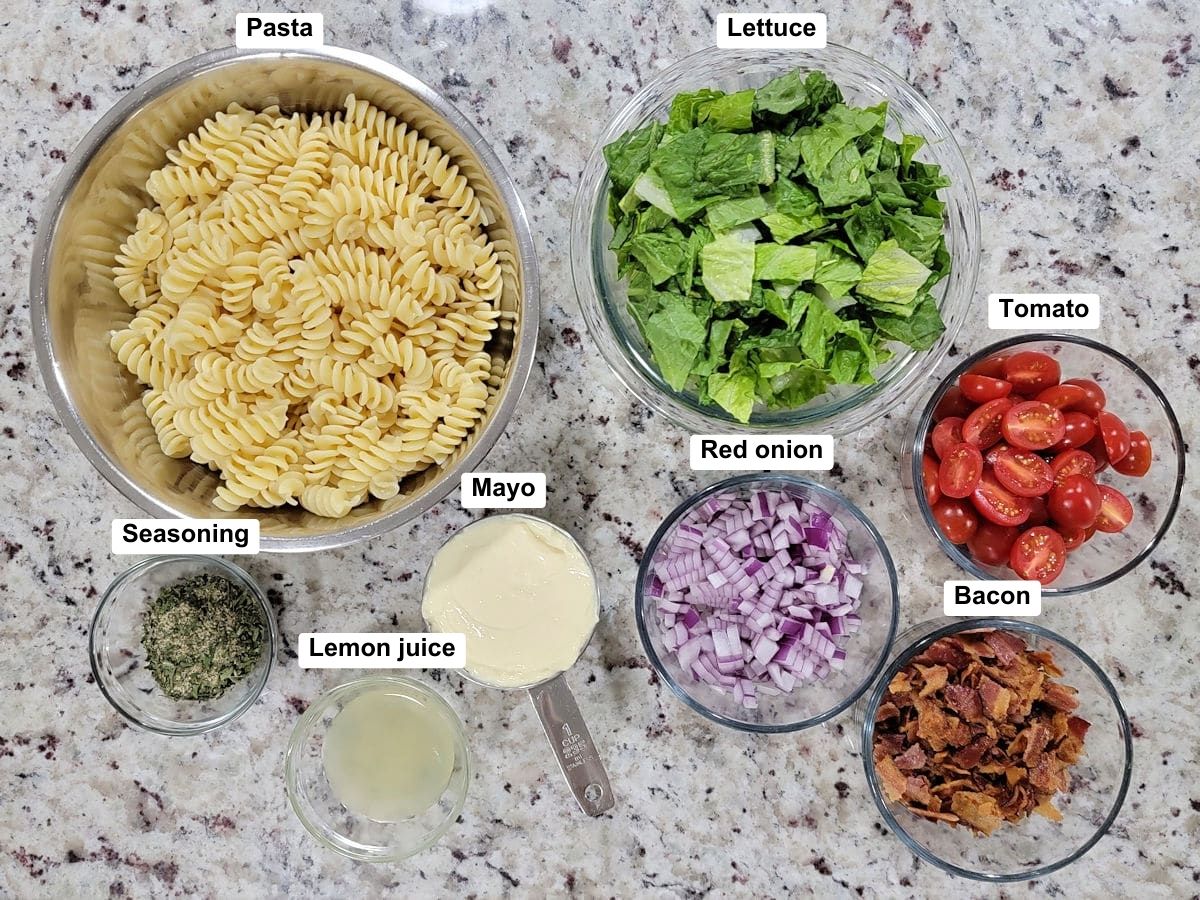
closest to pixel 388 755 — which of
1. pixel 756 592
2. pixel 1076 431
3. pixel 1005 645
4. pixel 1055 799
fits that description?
pixel 756 592

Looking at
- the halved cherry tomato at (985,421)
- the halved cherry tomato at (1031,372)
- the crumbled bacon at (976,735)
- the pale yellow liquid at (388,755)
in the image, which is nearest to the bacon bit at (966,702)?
the crumbled bacon at (976,735)

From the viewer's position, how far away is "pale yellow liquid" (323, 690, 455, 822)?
5.92 ft

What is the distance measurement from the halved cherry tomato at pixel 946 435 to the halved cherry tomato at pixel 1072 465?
6.6 inches

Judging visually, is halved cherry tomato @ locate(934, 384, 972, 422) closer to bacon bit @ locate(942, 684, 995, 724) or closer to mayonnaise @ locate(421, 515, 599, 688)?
bacon bit @ locate(942, 684, 995, 724)

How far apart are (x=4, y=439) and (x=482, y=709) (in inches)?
42.8

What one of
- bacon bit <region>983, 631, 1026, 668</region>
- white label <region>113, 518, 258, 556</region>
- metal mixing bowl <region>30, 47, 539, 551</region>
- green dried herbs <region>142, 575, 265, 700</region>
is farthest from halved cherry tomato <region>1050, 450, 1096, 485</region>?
green dried herbs <region>142, 575, 265, 700</region>

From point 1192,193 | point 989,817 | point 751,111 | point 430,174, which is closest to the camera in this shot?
point 751,111

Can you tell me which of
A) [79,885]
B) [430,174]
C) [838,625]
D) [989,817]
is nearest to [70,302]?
[430,174]

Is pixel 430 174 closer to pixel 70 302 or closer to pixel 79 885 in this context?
pixel 70 302

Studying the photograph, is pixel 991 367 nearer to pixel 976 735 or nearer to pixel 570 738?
pixel 976 735

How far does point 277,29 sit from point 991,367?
→ 1.46 m

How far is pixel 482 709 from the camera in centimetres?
186

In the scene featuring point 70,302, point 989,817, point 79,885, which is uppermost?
→ point 70,302

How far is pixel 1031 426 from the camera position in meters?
1.61
